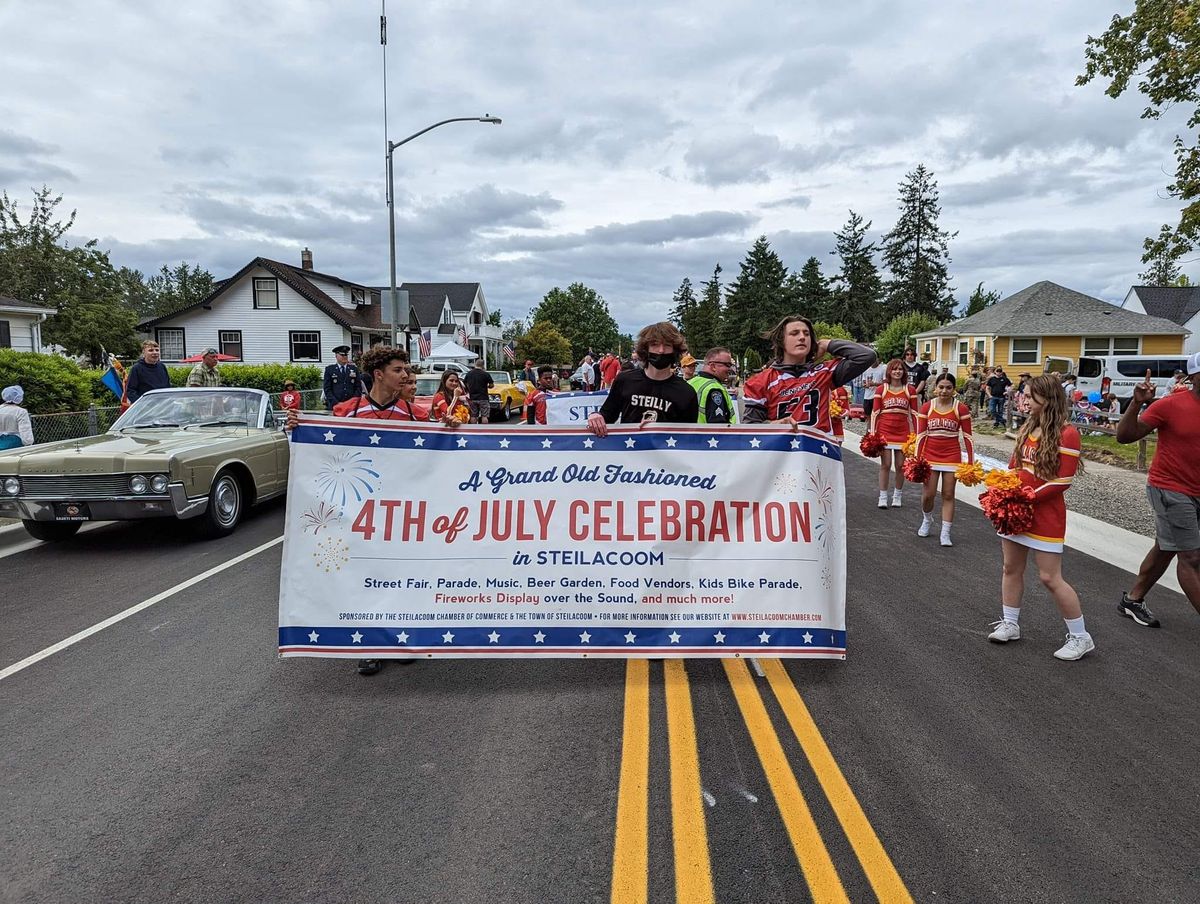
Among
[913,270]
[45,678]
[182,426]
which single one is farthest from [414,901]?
[913,270]

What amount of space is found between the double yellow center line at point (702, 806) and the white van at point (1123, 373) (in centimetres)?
2553

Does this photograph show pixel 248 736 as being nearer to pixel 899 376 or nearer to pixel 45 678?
pixel 45 678

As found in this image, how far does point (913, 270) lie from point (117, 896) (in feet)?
273

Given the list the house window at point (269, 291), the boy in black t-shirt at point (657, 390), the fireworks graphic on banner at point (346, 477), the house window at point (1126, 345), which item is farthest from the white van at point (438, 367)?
the house window at point (1126, 345)

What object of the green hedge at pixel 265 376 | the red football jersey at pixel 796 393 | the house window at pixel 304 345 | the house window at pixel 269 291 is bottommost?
the red football jersey at pixel 796 393

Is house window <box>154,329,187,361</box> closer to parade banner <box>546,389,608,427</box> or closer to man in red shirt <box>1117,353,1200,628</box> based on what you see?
parade banner <box>546,389,608,427</box>

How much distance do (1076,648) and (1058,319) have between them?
42.1 m

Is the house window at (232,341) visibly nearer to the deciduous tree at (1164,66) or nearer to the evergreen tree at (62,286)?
the evergreen tree at (62,286)

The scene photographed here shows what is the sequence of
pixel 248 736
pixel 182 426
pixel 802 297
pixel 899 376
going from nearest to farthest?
pixel 248 736 < pixel 182 426 < pixel 899 376 < pixel 802 297

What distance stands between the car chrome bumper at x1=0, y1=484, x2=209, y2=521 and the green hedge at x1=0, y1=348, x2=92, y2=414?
905 cm

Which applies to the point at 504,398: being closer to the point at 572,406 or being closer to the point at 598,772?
the point at 572,406

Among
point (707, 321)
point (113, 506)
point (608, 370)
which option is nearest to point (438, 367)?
point (608, 370)

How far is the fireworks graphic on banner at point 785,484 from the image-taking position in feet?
15.0

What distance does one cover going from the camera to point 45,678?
4562mm
